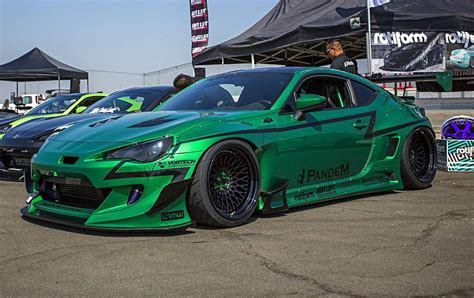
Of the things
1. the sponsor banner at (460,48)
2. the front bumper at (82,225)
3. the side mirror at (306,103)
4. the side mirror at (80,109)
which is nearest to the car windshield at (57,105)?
the side mirror at (80,109)

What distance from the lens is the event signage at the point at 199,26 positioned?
17498mm

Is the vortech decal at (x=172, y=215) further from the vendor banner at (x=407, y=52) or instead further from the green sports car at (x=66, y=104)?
the vendor banner at (x=407, y=52)

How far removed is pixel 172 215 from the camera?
401cm

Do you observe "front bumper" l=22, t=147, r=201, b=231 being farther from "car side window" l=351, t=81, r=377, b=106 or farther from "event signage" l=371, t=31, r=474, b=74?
"event signage" l=371, t=31, r=474, b=74

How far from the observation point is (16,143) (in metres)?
6.71

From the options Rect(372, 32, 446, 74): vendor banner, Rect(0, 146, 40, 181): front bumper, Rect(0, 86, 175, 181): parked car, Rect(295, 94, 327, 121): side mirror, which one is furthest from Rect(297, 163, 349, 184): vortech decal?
Rect(372, 32, 446, 74): vendor banner

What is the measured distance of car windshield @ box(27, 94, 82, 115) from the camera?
9.58 metres

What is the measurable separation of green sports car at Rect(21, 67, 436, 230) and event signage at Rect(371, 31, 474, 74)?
Result: 20.0ft

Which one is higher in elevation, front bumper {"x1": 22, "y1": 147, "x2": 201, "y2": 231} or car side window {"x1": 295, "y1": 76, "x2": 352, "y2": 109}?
car side window {"x1": 295, "y1": 76, "x2": 352, "y2": 109}

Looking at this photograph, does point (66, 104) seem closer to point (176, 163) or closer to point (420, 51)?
point (176, 163)

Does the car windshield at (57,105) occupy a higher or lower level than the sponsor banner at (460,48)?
lower

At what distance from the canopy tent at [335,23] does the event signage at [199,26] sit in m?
2.09

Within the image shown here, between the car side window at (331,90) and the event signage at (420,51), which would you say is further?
the event signage at (420,51)

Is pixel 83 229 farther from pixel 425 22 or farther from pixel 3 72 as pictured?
pixel 3 72
